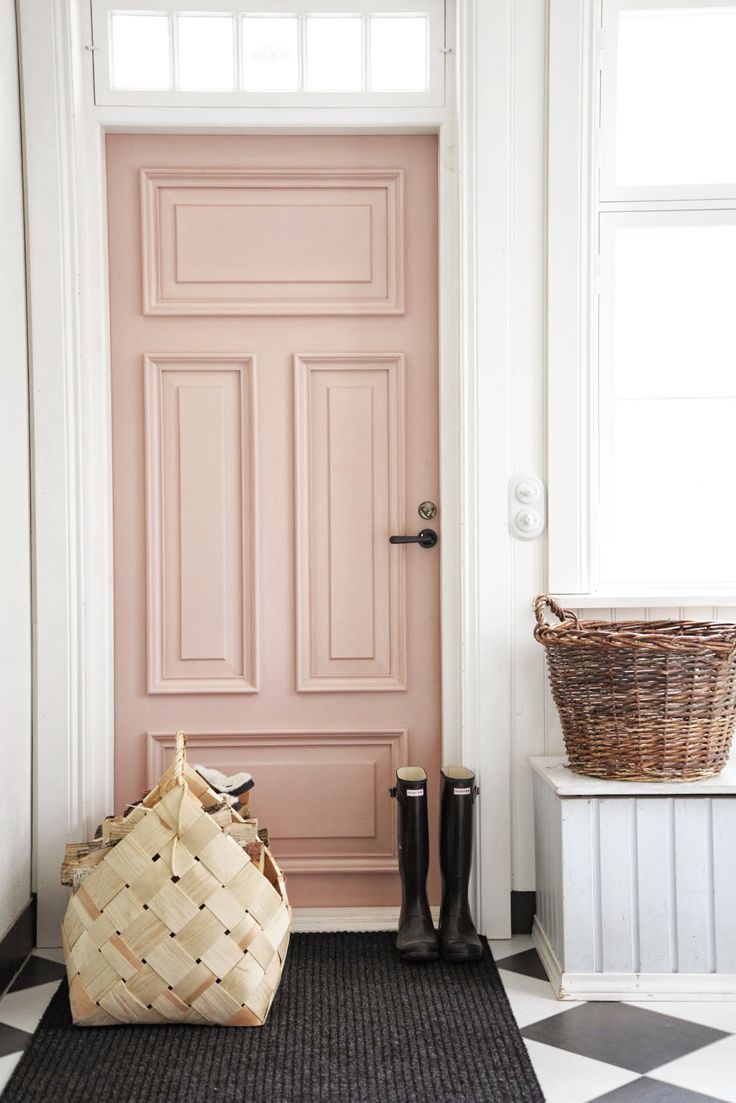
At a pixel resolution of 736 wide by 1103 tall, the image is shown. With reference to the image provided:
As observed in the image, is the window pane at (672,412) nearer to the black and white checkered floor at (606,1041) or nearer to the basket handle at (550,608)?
the basket handle at (550,608)

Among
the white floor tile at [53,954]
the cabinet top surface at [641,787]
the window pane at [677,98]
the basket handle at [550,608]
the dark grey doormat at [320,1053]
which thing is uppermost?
the window pane at [677,98]

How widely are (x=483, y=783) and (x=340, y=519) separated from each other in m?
0.71

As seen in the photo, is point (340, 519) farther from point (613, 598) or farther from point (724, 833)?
point (724, 833)

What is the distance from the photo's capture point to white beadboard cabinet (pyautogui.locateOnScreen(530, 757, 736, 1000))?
191cm

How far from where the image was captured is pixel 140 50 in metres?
2.26

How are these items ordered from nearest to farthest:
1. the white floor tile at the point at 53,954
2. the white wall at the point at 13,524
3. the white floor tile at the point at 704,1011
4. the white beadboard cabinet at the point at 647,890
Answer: the white floor tile at the point at 704,1011 < the white beadboard cabinet at the point at 647,890 < the white wall at the point at 13,524 < the white floor tile at the point at 53,954

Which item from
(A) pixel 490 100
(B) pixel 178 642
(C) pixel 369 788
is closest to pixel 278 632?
(B) pixel 178 642

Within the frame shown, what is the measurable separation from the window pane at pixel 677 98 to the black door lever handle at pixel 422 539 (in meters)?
0.97

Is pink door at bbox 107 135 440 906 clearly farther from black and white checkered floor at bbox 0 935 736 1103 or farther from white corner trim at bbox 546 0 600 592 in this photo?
black and white checkered floor at bbox 0 935 736 1103

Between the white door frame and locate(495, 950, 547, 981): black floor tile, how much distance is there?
0.10 m

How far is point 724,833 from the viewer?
6.31 ft

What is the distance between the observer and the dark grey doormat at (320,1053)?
157cm

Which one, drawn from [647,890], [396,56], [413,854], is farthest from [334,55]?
[647,890]

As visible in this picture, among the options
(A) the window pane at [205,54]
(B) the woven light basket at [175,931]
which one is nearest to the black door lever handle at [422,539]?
(B) the woven light basket at [175,931]
